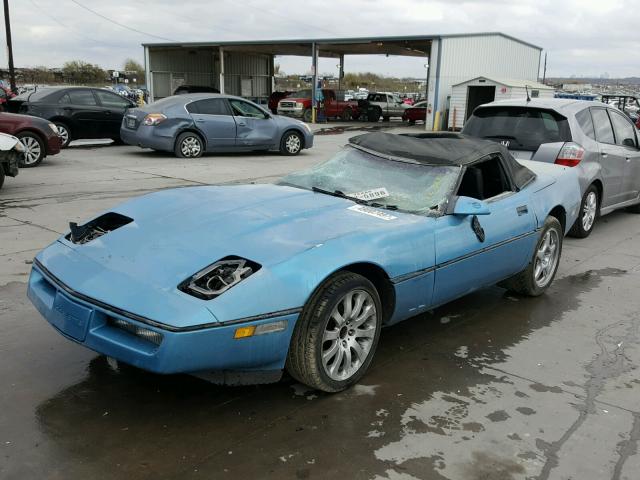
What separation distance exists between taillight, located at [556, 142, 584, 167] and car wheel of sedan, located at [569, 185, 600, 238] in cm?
57

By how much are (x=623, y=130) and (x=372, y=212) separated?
6022 mm

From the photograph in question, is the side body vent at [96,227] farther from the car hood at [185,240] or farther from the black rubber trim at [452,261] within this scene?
the black rubber trim at [452,261]

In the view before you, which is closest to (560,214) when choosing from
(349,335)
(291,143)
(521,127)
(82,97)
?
(521,127)

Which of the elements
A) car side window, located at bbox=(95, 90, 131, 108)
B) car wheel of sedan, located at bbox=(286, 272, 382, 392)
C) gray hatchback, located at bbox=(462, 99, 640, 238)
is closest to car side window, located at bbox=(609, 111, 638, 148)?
gray hatchback, located at bbox=(462, 99, 640, 238)

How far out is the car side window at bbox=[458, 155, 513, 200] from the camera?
187 inches

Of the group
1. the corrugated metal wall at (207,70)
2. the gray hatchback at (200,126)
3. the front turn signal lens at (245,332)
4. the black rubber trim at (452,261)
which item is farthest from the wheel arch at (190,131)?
the corrugated metal wall at (207,70)

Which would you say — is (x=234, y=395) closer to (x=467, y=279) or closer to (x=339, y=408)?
(x=339, y=408)

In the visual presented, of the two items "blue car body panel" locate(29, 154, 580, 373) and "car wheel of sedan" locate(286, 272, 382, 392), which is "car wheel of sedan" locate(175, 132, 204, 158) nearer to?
"blue car body panel" locate(29, 154, 580, 373)

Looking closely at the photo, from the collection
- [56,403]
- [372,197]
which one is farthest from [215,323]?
[372,197]

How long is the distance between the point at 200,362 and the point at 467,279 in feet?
6.77

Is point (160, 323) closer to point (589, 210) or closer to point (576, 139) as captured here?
point (576, 139)

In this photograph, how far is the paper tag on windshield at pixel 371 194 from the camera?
13.9 feet

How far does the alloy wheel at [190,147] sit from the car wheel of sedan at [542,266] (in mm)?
10108

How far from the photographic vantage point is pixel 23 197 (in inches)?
353
